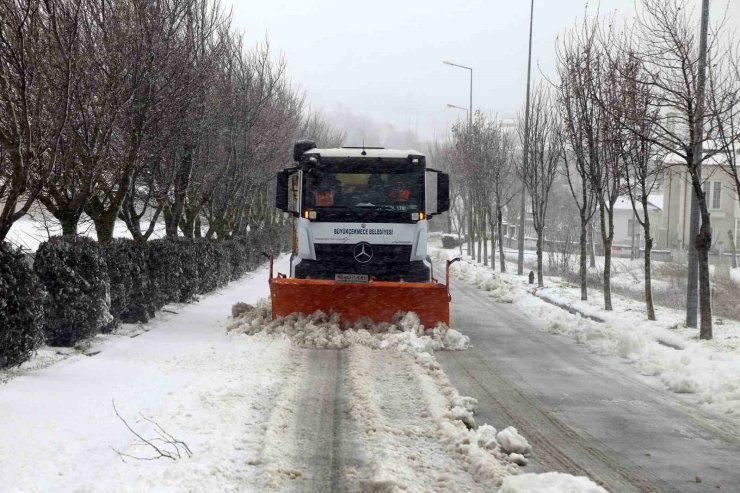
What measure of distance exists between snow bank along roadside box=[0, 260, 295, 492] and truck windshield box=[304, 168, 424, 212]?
274 centimetres

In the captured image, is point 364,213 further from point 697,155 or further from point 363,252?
point 697,155

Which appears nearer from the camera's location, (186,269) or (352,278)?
(352,278)

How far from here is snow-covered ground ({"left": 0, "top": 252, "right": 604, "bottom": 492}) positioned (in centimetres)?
488

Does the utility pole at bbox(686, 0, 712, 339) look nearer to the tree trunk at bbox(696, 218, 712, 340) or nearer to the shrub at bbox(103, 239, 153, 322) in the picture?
the tree trunk at bbox(696, 218, 712, 340)

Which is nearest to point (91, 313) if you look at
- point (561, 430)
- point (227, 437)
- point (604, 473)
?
point (227, 437)

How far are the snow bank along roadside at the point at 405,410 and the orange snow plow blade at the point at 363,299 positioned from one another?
18cm

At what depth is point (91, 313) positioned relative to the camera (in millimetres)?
9477

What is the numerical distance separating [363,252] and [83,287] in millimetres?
4565

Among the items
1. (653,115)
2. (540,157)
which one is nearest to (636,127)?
(653,115)

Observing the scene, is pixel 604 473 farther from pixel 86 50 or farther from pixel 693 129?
pixel 86 50

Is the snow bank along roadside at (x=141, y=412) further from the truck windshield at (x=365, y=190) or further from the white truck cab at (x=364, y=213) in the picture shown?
the truck windshield at (x=365, y=190)

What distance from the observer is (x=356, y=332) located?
11.1 meters

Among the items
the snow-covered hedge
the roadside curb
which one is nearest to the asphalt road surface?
the roadside curb

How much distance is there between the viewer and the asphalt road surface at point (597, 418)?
5.37m
